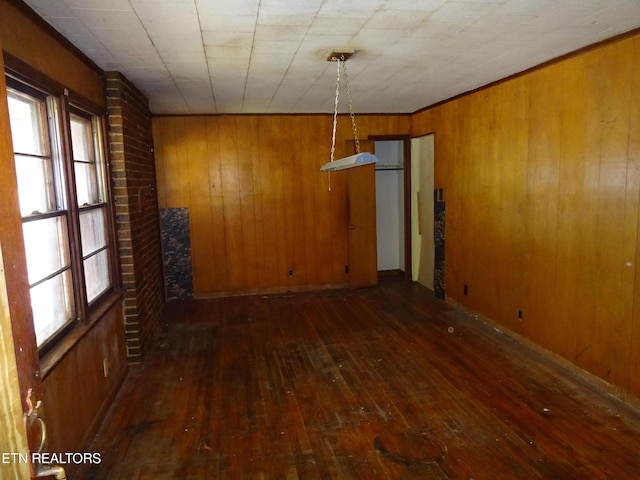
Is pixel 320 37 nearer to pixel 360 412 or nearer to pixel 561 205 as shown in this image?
pixel 561 205

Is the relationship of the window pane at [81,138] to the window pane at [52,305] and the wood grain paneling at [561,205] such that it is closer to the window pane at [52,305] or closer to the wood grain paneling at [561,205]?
the window pane at [52,305]

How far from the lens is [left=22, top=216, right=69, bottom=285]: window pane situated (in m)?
2.21

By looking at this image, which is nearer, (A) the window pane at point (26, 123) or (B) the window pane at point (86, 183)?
(A) the window pane at point (26, 123)

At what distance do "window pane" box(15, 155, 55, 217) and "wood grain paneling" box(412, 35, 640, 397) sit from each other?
3601mm

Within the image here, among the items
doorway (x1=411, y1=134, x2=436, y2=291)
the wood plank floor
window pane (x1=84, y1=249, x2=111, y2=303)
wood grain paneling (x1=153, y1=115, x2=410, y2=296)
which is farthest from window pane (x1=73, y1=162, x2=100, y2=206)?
doorway (x1=411, y1=134, x2=436, y2=291)

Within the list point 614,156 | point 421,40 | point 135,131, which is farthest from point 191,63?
point 614,156

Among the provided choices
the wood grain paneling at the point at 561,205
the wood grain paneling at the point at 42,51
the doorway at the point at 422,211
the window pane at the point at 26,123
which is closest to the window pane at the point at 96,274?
the window pane at the point at 26,123

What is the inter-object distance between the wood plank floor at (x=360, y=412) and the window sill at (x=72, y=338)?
69cm

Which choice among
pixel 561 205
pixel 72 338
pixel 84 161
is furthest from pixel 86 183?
pixel 561 205

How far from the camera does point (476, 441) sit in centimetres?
258

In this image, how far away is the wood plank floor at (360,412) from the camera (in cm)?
239

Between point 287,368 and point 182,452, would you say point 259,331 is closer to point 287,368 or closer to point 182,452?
point 287,368

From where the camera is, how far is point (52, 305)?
8.11 feet

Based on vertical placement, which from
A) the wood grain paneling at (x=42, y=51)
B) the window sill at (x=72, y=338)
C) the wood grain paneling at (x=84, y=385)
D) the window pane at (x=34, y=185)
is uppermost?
the wood grain paneling at (x=42, y=51)
